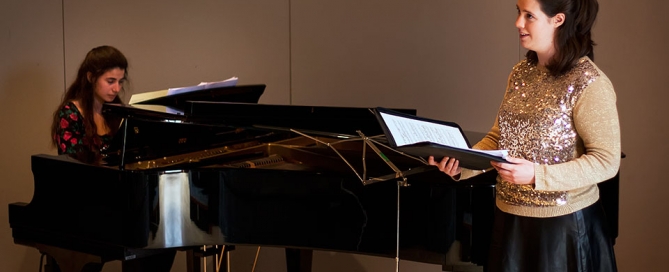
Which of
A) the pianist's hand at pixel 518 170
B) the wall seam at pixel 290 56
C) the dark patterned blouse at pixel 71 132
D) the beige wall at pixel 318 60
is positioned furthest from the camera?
the wall seam at pixel 290 56

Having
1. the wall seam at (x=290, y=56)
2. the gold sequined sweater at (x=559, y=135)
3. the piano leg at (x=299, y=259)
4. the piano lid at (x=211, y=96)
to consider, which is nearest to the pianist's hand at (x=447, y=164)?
the gold sequined sweater at (x=559, y=135)

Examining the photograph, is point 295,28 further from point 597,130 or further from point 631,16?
point 597,130

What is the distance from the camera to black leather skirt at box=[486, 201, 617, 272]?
2.22 metres

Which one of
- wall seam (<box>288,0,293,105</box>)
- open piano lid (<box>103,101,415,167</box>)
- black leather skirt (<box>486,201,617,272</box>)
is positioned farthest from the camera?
wall seam (<box>288,0,293,105</box>)

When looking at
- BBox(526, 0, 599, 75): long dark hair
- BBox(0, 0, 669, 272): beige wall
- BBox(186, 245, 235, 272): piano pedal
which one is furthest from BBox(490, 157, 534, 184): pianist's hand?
BBox(0, 0, 669, 272): beige wall

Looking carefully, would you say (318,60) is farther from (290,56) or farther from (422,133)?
(422,133)

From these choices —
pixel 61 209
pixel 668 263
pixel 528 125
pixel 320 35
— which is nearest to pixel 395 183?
pixel 528 125

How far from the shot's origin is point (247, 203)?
317 centimetres

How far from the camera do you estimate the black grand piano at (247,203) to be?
115 inches

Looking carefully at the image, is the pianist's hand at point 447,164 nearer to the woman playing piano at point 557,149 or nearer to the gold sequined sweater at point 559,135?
the woman playing piano at point 557,149

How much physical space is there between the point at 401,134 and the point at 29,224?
6.39 feet

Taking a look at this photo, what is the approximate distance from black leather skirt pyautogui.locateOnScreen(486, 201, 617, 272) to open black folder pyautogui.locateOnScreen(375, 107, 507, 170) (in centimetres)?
23

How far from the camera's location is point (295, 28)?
4676 millimetres

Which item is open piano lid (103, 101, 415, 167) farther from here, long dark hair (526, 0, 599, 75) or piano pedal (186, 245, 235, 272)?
long dark hair (526, 0, 599, 75)
